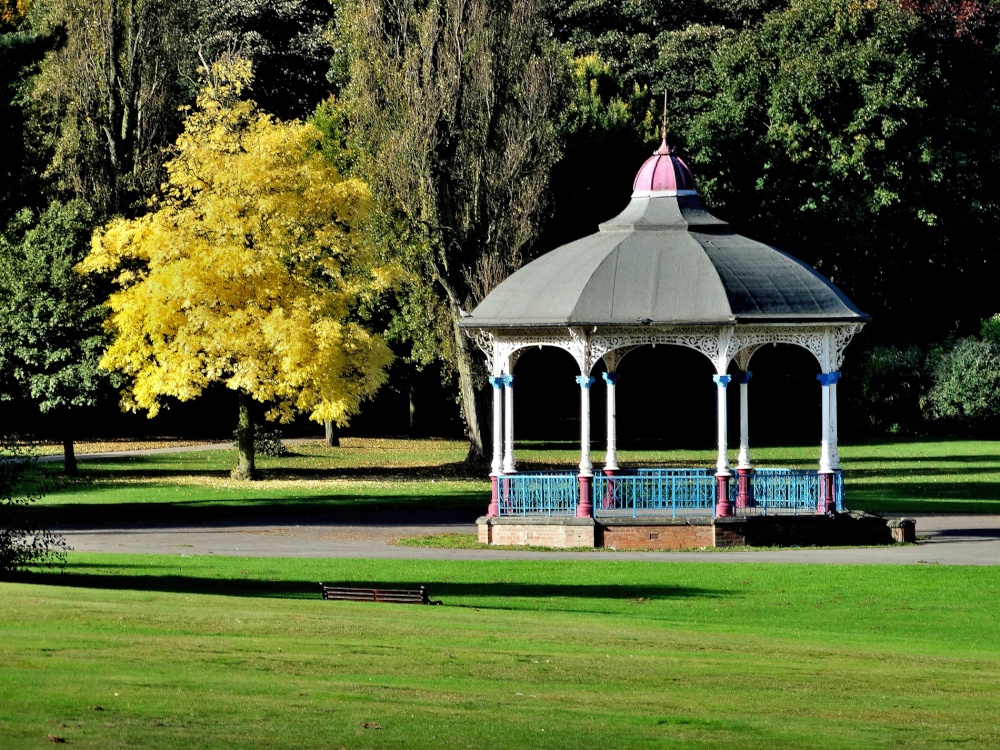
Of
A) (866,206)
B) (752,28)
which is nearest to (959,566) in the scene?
(866,206)

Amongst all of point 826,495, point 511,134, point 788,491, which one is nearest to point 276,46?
point 511,134

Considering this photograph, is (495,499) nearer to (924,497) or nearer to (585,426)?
(585,426)

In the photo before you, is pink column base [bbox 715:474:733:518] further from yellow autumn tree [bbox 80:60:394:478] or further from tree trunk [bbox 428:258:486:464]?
tree trunk [bbox 428:258:486:464]

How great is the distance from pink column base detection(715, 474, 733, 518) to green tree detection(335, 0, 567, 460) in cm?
→ 2065

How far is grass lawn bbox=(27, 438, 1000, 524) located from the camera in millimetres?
36375

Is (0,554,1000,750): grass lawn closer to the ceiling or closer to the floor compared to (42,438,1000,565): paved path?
closer to the ceiling

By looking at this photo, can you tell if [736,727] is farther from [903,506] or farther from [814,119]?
[814,119]

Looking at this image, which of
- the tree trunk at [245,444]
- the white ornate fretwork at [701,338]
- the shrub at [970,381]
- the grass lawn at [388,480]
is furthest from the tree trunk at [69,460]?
the shrub at [970,381]

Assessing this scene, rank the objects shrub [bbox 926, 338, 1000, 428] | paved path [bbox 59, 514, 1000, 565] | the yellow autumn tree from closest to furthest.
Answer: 1. paved path [bbox 59, 514, 1000, 565]
2. the yellow autumn tree
3. shrub [bbox 926, 338, 1000, 428]

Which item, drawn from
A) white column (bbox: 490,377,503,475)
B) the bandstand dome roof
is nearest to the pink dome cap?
the bandstand dome roof

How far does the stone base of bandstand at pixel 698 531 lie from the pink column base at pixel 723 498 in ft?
0.68

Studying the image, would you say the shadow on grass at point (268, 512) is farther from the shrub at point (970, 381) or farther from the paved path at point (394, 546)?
the shrub at point (970, 381)

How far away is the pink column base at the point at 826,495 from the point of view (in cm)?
2875

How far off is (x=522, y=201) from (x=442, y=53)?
4830 mm
